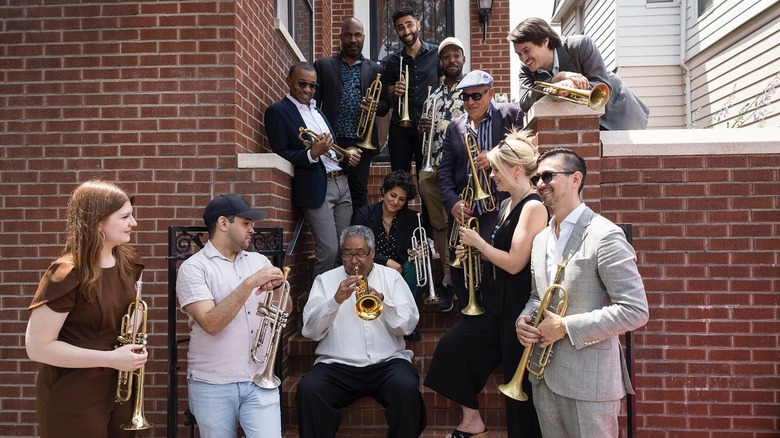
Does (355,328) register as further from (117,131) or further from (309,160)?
(117,131)

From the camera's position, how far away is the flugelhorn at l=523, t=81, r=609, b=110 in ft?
13.0

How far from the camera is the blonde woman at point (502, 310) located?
3594 millimetres

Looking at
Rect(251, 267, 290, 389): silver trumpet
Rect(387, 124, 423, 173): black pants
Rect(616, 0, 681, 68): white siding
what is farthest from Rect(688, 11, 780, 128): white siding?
Rect(251, 267, 290, 389): silver trumpet

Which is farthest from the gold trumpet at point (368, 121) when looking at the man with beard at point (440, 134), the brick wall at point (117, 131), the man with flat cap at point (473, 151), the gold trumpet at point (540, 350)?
the gold trumpet at point (540, 350)

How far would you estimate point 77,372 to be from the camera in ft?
9.73

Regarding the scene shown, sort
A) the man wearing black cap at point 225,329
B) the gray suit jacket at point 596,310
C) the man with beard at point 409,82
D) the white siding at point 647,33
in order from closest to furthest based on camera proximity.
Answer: the gray suit jacket at point 596,310 → the man wearing black cap at point 225,329 → the man with beard at point 409,82 → the white siding at point 647,33

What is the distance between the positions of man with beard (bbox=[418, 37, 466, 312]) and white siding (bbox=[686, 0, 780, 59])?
4514 mm

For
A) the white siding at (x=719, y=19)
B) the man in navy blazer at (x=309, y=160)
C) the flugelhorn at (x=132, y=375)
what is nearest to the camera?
the flugelhorn at (x=132, y=375)

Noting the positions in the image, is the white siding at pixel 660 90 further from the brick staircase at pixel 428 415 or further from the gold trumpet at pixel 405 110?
the brick staircase at pixel 428 415

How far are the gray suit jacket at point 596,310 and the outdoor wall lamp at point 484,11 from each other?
6.41 m

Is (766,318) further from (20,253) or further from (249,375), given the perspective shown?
(20,253)

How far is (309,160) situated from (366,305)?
4.90ft

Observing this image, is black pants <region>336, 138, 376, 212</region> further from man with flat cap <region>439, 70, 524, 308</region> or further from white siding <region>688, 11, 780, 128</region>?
white siding <region>688, 11, 780, 128</region>

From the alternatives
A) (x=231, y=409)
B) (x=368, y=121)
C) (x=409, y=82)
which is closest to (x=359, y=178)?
(x=368, y=121)
